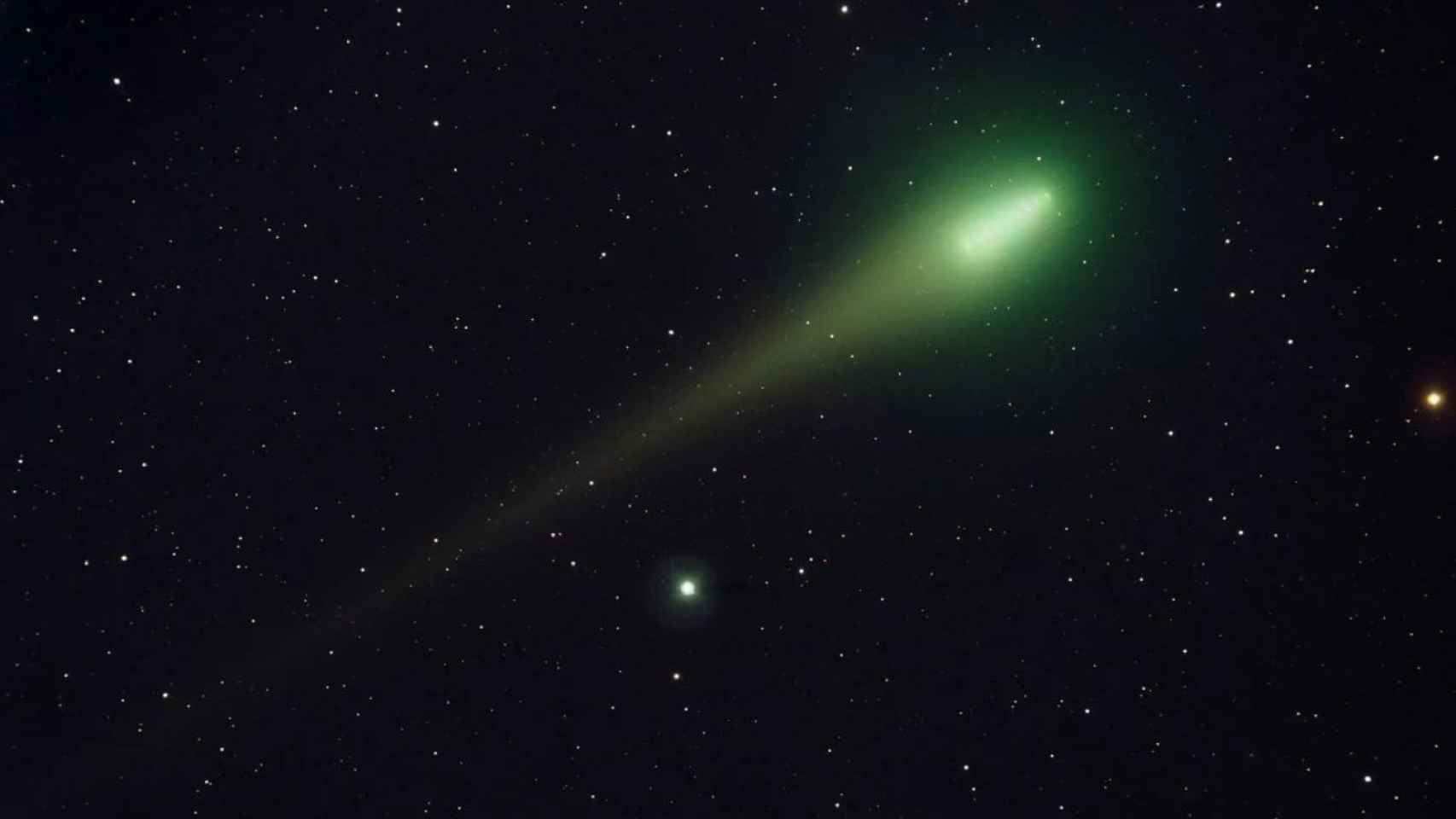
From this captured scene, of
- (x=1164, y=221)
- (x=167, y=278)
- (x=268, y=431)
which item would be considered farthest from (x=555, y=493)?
(x=1164, y=221)

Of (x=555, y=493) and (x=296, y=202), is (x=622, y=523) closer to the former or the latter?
(x=555, y=493)

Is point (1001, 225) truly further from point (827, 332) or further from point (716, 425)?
point (716, 425)

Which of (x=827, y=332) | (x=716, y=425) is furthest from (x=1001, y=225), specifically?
(x=716, y=425)
